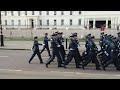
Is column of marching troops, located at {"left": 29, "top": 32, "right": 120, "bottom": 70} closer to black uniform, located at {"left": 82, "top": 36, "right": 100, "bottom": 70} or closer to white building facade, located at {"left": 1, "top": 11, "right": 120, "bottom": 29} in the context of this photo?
black uniform, located at {"left": 82, "top": 36, "right": 100, "bottom": 70}

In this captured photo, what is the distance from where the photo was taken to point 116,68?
10711 millimetres

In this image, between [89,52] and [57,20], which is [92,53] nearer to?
[89,52]

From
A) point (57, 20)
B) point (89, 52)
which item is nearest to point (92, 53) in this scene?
point (89, 52)

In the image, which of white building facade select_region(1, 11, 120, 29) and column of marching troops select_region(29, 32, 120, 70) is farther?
white building facade select_region(1, 11, 120, 29)

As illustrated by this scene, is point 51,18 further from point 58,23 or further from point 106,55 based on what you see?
point 106,55

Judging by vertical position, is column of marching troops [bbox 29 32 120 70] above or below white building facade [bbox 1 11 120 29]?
below

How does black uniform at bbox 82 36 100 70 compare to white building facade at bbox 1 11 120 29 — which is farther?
white building facade at bbox 1 11 120 29

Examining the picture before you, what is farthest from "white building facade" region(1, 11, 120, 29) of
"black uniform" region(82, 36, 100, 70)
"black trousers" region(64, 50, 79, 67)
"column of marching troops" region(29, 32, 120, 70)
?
"black uniform" region(82, 36, 100, 70)

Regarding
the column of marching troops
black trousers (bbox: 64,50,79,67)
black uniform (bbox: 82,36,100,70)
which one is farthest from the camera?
black trousers (bbox: 64,50,79,67)

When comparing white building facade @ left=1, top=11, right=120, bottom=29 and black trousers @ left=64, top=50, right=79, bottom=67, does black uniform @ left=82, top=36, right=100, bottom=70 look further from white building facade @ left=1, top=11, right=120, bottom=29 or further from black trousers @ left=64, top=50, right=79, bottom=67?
white building facade @ left=1, top=11, right=120, bottom=29

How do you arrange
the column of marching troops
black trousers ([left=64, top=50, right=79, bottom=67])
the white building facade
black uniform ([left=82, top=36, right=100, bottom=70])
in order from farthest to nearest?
the white building facade, black trousers ([left=64, top=50, right=79, bottom=67]), black uniform ([left=82, top=36, right=100, bottom=70]), the column of marching troops
